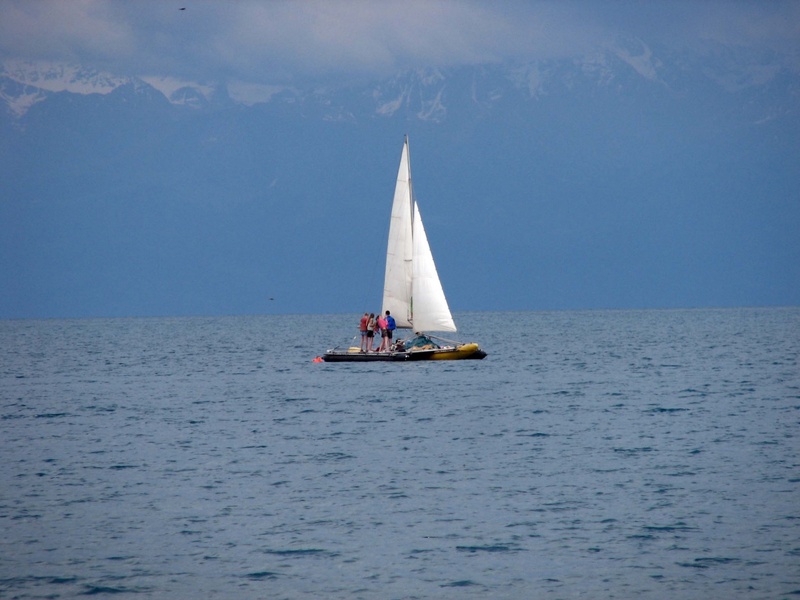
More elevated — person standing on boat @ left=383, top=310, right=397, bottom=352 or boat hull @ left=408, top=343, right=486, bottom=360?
person standing on boat @ left=383, top=310, right=397, bottom=352

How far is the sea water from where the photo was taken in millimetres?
17562

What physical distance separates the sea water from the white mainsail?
786 cm

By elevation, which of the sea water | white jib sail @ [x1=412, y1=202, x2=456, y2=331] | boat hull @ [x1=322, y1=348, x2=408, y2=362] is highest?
white jib sail @ [x1=412, y1=202, x2=456, y2=331]

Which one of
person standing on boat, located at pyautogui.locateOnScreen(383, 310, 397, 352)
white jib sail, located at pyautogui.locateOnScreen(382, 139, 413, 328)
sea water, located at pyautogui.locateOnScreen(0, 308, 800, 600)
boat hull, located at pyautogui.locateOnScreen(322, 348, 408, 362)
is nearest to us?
sea water, located at pyautogui.locateOnScreen(0, 308, 800, 600)

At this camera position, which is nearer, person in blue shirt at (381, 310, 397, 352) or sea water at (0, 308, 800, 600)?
sea water at (0, 308, 800, 600)

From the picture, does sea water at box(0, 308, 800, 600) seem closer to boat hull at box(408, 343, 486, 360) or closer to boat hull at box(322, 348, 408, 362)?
boat hull at box(408, 343, 486, 360)

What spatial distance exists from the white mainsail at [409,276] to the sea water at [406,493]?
7.86 metres

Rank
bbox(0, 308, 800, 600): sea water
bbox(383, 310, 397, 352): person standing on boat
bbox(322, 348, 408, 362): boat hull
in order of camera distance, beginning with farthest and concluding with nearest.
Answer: bbox(383, 310, 397, 352): person standing on boat, bbox(322, 348, 408, 362): boat hull, bbox(0, 308, 800, 600): sea water

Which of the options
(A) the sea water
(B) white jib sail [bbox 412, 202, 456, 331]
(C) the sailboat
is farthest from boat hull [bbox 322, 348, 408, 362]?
(A) the sea water

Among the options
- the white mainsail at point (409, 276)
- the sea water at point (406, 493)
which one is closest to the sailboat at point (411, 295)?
the white mainsail at point (409, 276)

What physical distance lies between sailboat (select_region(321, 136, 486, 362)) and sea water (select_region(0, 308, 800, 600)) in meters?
6.66

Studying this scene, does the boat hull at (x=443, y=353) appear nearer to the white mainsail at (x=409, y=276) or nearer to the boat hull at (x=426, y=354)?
the boat hull at (x=426, y=354)

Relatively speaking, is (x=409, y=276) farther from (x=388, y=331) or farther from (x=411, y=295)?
(x=388, y=331)

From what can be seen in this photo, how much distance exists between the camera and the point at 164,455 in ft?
99.7
